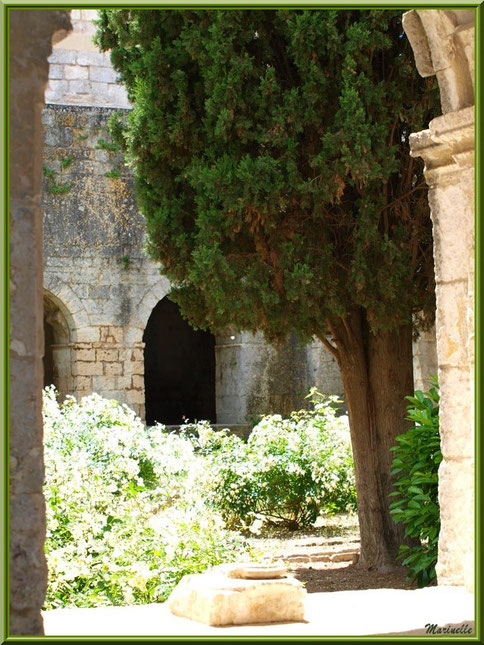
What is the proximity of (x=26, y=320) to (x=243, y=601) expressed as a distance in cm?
128

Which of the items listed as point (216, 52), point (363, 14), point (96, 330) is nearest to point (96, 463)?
point (216, 52)

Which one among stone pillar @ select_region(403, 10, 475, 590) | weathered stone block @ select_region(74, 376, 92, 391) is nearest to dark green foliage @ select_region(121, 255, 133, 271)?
weathered stone block @ select_region(74, 376, 92, 391)

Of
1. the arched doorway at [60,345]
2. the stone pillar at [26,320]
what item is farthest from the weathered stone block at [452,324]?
the arched doorway at [60,345]

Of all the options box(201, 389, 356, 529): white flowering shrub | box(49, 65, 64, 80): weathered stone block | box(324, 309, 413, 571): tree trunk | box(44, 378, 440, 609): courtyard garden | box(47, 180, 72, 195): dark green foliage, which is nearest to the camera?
box(44, 378, 440, 609): courtyard garden

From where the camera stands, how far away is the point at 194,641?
276cm

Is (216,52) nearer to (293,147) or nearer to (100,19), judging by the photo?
(293,147)

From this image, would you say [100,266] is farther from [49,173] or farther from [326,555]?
[326,555]

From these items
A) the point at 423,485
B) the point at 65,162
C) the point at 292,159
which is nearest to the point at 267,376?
the point at 65,162

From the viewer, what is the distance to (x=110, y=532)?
554cm

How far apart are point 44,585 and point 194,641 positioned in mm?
449

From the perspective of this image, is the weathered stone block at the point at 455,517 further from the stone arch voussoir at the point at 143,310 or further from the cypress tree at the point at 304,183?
the stone arch voussoir at the point at 143,310

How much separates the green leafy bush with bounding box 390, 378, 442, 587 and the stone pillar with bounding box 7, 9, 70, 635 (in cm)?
327

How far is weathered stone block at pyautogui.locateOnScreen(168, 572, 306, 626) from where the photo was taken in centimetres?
330

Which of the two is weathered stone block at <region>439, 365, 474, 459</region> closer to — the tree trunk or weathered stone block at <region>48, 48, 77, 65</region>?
the tree trunk
